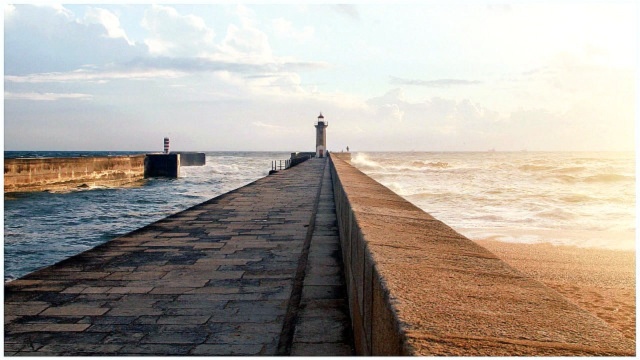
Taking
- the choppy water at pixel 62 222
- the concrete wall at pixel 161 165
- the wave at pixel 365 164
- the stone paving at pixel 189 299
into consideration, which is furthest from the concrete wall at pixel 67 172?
the wave at pixel 365 164

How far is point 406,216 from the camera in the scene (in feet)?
11.8

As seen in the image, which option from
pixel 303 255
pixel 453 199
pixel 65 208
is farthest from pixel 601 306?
pixel 65 208

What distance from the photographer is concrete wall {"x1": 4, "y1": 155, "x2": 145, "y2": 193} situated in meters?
26.1

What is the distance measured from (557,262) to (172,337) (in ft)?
A: 28.2

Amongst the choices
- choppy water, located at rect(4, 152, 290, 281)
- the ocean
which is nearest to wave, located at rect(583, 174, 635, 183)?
the ocean

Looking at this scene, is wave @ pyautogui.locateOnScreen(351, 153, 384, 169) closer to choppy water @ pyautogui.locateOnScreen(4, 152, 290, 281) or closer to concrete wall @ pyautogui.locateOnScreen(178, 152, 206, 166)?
concrete wall @ pyautogui.locateOnScreen(178, 152, 206, 166)

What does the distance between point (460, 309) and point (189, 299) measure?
2.75 metres

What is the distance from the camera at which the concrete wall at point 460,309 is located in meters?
1.23

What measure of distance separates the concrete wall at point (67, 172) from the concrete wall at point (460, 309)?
27014mm

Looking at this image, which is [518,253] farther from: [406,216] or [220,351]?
[220,351]

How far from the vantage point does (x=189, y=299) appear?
12.5 ft

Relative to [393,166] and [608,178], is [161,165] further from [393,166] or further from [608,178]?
[608,178]

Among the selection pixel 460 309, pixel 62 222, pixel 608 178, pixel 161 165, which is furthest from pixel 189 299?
pixel 161 165

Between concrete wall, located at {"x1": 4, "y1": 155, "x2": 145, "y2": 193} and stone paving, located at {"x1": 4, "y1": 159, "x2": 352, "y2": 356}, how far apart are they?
76.8 ft
